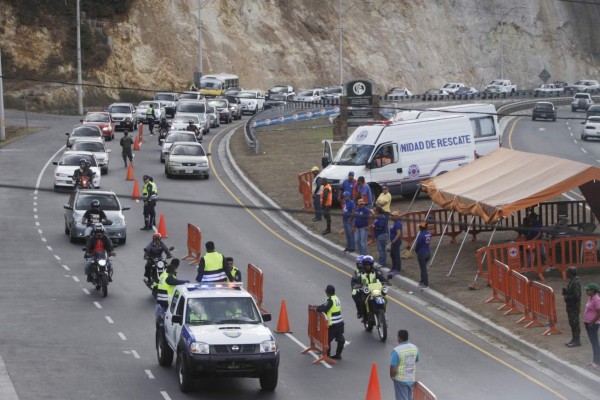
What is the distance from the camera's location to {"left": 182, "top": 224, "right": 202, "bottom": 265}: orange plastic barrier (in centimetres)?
2947

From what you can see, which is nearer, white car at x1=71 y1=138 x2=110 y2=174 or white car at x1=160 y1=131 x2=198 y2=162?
white car at x1=71 y1=138 x2=110 y2=174

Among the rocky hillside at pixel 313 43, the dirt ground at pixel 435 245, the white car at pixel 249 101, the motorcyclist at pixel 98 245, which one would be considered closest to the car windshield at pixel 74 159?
the dirt ground at pixel 435 245

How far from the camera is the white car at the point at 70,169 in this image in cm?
4069

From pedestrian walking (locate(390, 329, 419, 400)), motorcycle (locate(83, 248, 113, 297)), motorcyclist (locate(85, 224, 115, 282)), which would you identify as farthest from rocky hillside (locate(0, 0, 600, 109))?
pedestrian walking (locate(390, 329, 419, 400))

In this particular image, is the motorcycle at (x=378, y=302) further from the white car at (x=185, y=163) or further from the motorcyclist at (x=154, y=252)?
the white car at (x=185, y=163)

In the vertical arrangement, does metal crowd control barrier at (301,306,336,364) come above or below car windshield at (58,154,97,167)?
below

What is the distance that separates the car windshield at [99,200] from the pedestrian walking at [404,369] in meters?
17.5

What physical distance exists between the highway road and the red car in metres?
18.8

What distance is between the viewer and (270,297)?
25.3 meters

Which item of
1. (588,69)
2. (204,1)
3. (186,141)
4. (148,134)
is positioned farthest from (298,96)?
(588,69)

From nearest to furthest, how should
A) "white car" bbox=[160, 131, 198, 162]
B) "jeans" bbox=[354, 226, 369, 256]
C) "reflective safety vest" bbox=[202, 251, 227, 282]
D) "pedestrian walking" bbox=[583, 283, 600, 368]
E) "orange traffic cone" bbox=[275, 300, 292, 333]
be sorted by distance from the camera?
1. "pedestrian walking" bbox=[583, 283, 600, 368]
2. "orange traffic cone" bbox=[275, 300, 292, 333]
3. "reflective safety vest" bbox=[202, 251, 227, 282]
4. "jeans" bbox=[354, 226, 369, 256]
5. "white car" bbox=[160, 131, 198, 162]

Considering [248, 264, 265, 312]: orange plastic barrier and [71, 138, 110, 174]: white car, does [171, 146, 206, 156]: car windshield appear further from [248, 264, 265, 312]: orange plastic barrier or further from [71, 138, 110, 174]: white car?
[248, 264, 265, 312]: orange plastic barrier

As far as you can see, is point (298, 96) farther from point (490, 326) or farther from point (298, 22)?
point (490, 326)

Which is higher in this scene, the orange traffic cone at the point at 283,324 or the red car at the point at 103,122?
the red car at the point at 103,122
